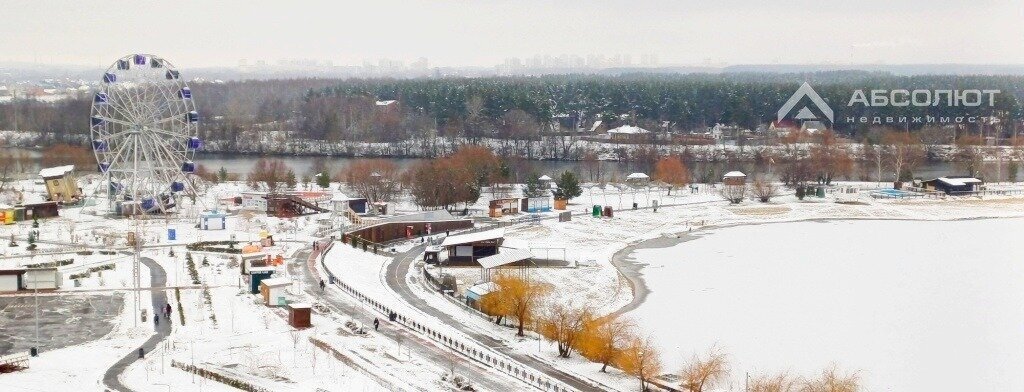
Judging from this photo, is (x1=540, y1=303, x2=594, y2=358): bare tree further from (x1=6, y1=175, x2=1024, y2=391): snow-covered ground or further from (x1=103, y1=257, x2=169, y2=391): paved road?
(x1=103, y1=257, x2=169, y2=391): paved road

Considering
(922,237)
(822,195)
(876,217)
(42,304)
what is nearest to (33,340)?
(42,304)

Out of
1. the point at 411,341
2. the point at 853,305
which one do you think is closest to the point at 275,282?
the point at 411,341

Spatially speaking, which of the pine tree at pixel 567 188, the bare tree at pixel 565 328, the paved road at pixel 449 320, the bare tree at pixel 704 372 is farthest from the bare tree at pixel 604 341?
the pine tree at pixel 567 188

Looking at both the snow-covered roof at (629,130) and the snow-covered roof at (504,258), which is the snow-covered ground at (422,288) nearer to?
the snow-covered roof at (504,258)

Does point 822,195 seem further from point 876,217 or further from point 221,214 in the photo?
point 221,214

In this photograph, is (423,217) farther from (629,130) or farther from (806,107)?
(806,107)

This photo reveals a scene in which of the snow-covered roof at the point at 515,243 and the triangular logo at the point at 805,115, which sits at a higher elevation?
the triangular logo at the point at 805,115
